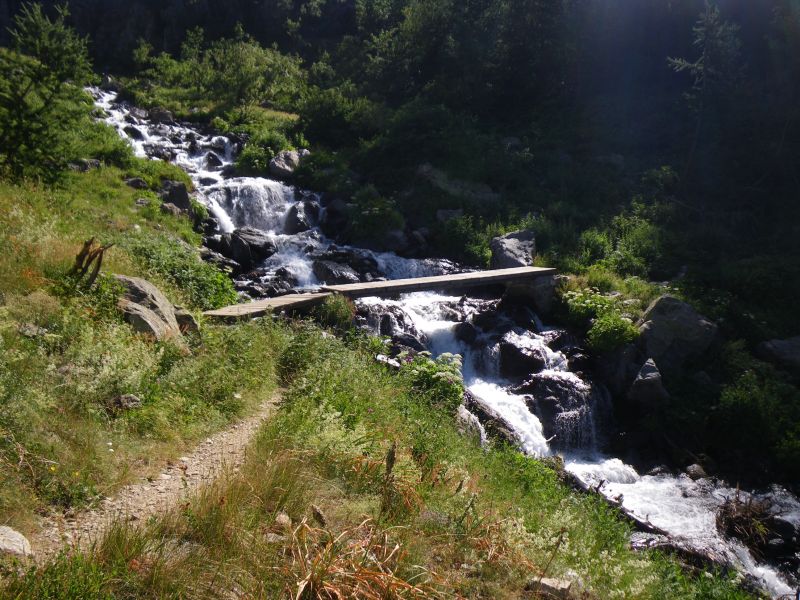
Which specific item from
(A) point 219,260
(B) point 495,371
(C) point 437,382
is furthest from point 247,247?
(C) point 437,382

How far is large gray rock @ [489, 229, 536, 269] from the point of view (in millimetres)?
17656

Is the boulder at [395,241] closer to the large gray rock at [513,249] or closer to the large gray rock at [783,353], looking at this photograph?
the large gray rock at [513,249]

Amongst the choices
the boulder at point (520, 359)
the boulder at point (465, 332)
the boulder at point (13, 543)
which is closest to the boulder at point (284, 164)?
the boulder at point (465, 332)

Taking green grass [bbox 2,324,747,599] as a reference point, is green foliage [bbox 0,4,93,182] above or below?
above

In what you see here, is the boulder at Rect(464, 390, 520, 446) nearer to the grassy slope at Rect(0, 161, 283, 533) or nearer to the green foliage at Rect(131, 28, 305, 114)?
the grassy slope at Rect(0, 161, 283, 533)

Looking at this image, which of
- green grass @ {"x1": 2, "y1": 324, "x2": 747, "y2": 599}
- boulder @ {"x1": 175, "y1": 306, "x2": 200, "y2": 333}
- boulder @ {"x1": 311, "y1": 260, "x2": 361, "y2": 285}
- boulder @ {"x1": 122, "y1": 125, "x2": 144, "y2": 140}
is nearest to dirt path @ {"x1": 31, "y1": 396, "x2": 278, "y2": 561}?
green grass @ {"x1": 2, "y1": 324, "x2": 747, "y2": 599}

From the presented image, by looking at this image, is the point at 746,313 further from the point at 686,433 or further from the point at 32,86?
the point at 32,86

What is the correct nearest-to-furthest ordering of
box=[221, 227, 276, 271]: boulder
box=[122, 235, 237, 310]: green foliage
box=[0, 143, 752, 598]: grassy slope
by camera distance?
box=[0, 143, 752, 598]: grassy slope → box=[122, 235, 237, 310]: green foliage → box=[221, 227, 276, 271]: boulder

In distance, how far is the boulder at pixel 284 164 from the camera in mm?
23156

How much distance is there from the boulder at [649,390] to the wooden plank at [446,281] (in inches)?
171

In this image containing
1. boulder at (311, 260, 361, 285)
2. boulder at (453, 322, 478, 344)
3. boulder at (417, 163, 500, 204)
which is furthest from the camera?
boulder at (417, 163, 500, 204)

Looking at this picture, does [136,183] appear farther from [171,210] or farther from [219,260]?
[219,260]

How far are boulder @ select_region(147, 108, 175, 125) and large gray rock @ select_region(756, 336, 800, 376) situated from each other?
24.4m

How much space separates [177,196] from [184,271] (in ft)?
23.8
